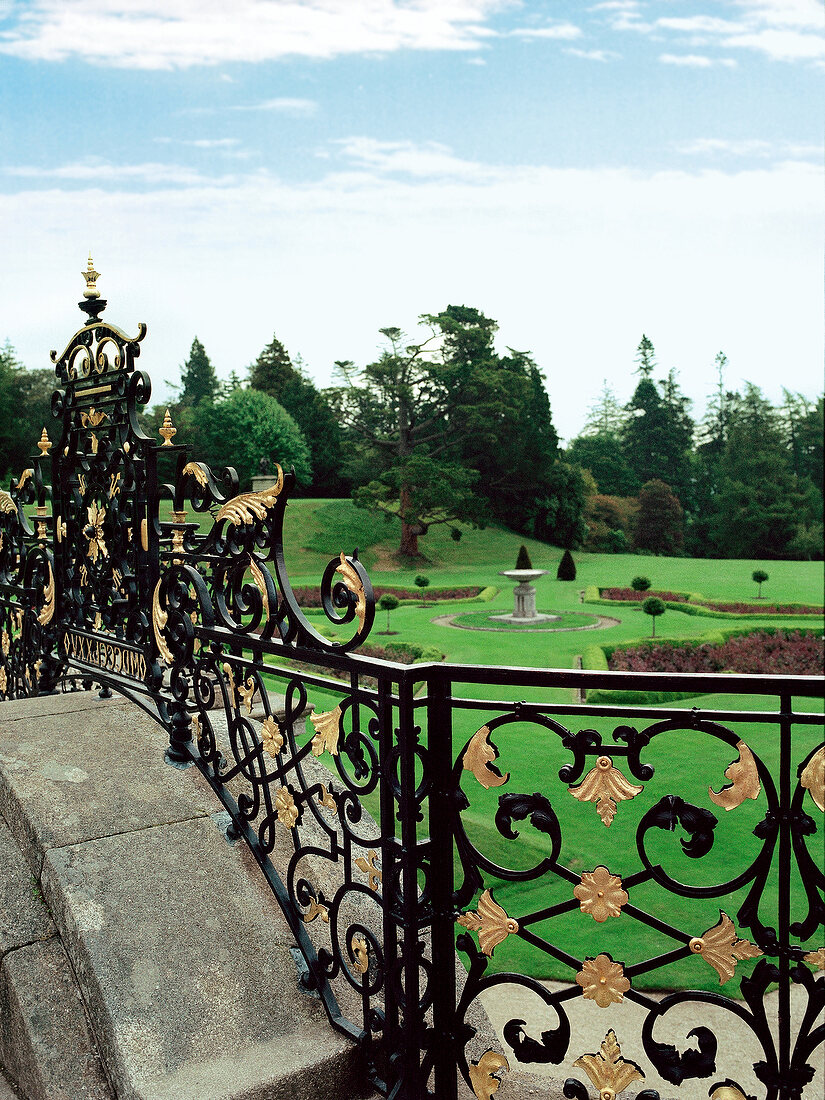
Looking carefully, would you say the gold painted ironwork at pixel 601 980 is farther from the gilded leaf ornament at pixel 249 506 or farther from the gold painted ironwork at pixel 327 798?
the gilded leaf ornament at pixel 249 506

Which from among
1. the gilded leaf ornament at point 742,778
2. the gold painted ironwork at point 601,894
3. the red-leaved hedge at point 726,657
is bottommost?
the red-leaved hedge at point 726,657

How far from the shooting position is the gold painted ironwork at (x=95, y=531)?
4.44 meters

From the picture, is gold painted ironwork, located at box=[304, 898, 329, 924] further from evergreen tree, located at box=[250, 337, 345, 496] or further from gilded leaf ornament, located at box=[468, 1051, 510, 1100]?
evergreen tree, located at box=[250, 337, 345, 496]

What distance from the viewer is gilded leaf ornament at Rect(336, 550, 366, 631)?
2326 mm

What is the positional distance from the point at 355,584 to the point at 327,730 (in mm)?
397

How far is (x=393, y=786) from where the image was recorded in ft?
7.38

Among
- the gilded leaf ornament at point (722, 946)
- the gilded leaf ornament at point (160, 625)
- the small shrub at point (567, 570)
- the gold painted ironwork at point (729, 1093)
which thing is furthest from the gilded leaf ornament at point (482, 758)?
the small shrub at point (567, 570)

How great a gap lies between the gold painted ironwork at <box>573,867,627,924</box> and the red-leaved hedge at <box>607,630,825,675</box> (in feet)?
38.1

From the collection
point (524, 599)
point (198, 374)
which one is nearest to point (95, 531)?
point (524, 599)

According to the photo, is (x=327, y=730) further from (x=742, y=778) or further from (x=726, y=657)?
(x=726, y=657)

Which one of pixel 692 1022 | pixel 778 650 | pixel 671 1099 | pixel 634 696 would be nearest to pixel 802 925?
pixel 671 1099

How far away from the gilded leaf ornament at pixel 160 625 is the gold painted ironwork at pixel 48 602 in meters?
1.61

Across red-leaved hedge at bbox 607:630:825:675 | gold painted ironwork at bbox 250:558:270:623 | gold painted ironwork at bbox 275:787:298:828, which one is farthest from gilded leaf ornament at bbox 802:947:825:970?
red-leaved hedge at bbox 607:630:825:675

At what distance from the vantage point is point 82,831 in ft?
10.3
